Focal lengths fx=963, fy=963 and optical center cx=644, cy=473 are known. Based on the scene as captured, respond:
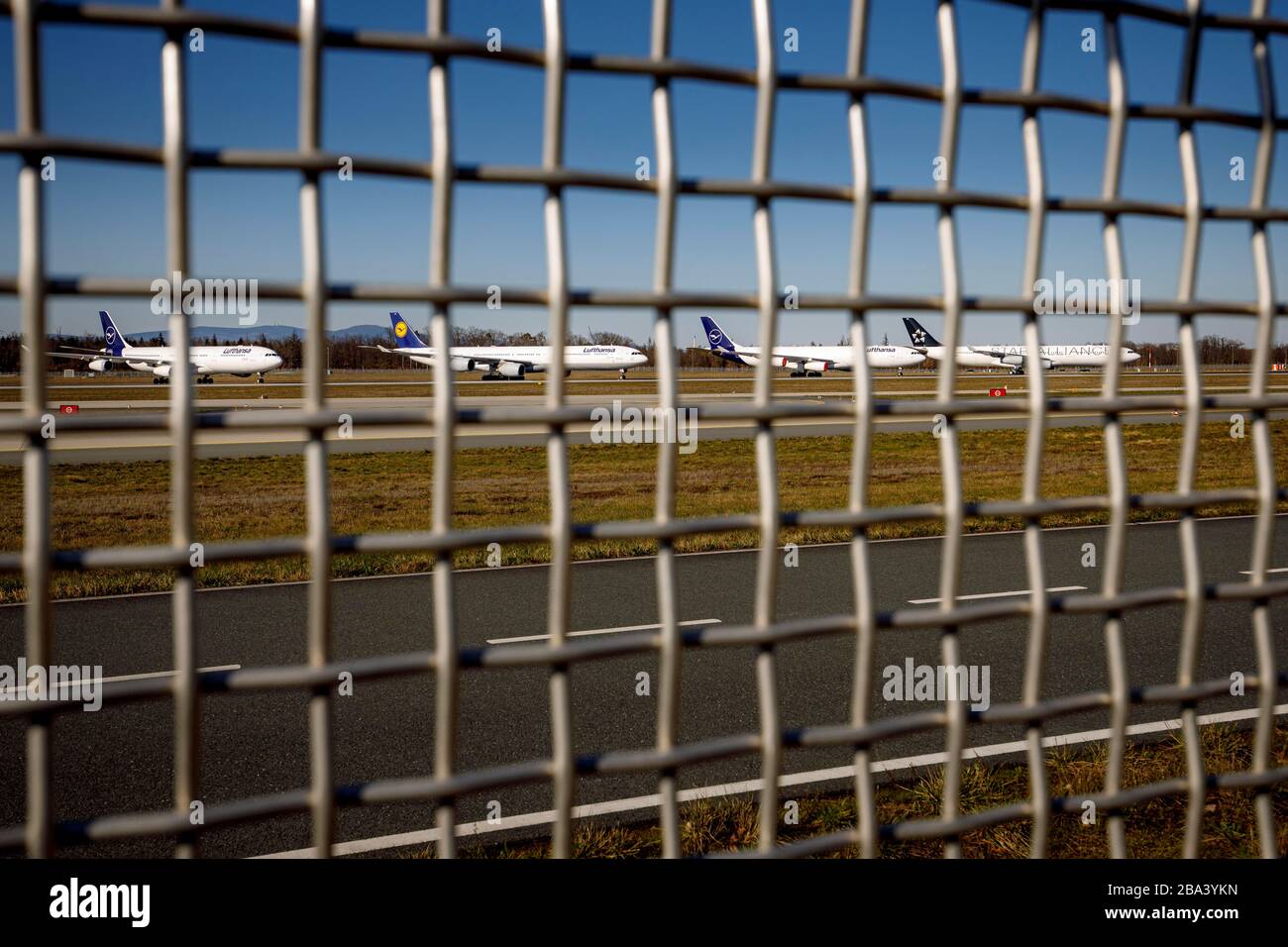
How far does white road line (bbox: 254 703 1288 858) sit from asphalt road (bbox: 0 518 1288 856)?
3.6 inches

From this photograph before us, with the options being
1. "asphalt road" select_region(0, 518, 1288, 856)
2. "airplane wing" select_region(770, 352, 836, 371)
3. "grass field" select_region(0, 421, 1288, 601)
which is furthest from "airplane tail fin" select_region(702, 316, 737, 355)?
"asphalt road" select_region(0, 518, 1288, 856)

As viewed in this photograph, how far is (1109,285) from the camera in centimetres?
159

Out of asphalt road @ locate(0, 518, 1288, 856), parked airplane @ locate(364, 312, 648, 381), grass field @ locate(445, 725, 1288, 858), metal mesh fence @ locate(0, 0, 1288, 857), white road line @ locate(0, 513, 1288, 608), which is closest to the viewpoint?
metal mesh fence @ locate(0, 0, 1288, 857)

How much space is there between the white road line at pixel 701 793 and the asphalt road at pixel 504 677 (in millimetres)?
92

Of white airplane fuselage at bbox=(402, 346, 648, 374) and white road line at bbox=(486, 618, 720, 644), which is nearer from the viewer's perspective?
white road line at bbox=(486, 618, 720, 644)

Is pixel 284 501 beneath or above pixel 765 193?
beneath

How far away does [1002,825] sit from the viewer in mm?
4371

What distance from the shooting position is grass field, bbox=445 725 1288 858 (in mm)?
4254

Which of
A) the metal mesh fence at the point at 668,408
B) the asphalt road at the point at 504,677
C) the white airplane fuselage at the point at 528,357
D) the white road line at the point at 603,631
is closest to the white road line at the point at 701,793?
the asphalt road at the point at 504,677

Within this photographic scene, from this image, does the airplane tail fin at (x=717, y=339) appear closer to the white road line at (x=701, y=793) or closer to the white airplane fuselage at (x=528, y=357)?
the white airplane fuselage at (x=528, y=357)

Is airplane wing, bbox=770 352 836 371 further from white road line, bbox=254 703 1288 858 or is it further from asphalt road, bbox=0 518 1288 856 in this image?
white road line, bbox=254 703 1288 858
